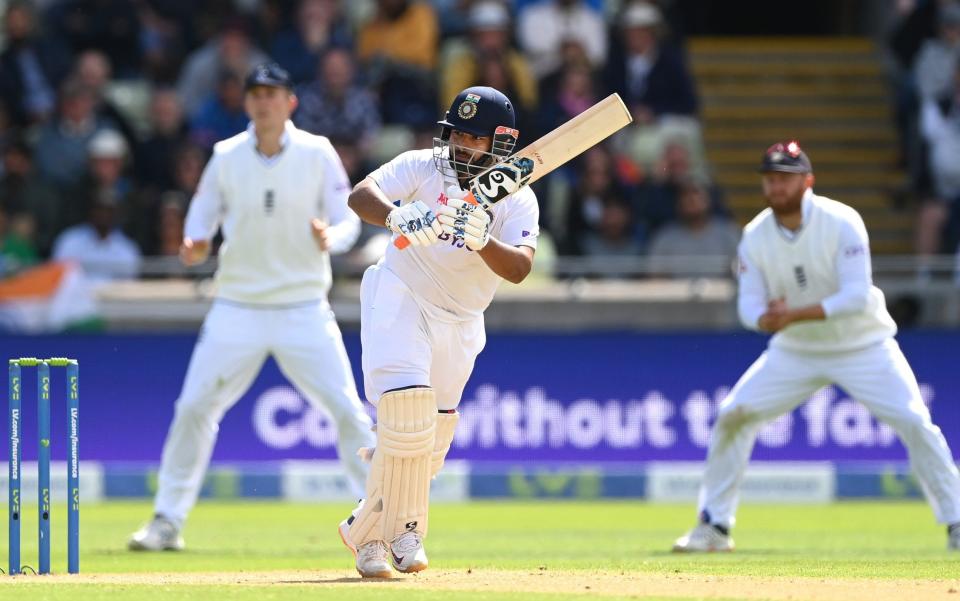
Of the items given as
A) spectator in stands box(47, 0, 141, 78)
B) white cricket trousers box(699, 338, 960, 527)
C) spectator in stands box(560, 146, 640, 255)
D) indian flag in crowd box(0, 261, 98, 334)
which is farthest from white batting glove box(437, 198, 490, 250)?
spectator in stands box(47, 0, 141, 78)

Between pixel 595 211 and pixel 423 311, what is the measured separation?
6.16m

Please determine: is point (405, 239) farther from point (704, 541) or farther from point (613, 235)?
point (613, 235)

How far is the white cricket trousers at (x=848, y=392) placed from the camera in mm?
7434

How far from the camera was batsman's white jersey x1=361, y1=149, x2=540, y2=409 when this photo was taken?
575 cm

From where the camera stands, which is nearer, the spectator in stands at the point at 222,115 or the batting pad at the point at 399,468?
Answer: the batting pad at the point at 399,468

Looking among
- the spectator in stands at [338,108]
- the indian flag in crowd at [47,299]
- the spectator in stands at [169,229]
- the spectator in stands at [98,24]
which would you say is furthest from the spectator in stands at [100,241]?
the spectator in stands at [98,24]

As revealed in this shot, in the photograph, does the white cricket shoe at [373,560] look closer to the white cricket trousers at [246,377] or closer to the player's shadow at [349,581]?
the player's shadow at [349,581]

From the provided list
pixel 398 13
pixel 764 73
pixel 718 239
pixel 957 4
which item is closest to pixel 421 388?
pixel 718 239

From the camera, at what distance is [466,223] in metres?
5.40

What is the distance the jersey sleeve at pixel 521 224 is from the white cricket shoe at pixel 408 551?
993 millimetres

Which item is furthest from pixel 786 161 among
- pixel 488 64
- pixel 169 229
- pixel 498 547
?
pixel 169 229

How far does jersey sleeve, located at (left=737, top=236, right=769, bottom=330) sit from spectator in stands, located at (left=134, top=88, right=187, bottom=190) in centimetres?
528

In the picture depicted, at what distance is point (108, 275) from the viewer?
10.8 meters

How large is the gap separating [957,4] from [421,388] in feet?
28.7
